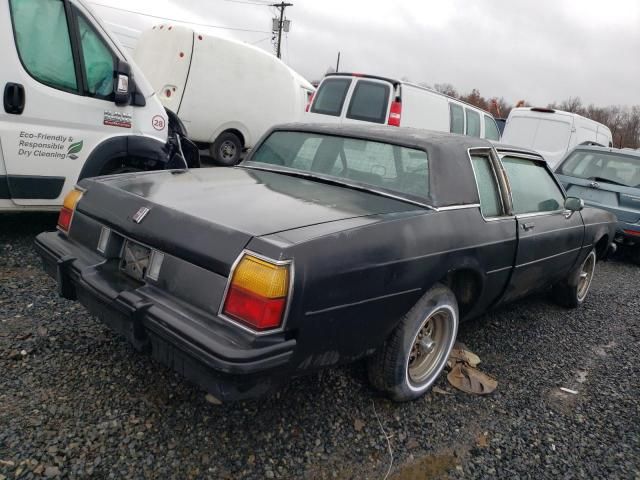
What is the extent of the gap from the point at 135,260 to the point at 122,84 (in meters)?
2.48

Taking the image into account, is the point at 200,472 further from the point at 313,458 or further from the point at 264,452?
the point at 313,458

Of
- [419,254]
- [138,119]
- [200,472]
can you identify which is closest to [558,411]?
[419,254]

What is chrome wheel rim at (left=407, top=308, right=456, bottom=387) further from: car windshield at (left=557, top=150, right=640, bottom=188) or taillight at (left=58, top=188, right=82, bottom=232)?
car windshield at (left=557, top=150, right=640, bottom=188)

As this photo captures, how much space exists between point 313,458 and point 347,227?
3.42 feet

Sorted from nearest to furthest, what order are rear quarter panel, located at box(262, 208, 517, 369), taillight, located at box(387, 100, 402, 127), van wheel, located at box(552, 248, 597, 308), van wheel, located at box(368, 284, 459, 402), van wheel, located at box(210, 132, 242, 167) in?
rear quarter panel, located at box(262, 208, 517, 369) → van wheel, located at box(368, 284, 459, 402) → van wheel, located at box(552, 248, 597, 308) → taillight, located at box(387, 100, 402, 127) → van wheel, located at box(210, 132, 242, 167)

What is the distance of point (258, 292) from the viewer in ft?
6.06

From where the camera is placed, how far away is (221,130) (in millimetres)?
8844

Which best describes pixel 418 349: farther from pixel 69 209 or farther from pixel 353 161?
pixel 69 209

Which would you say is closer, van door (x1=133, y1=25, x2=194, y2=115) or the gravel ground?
the gravel ground

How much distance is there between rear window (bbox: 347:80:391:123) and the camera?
7.62m

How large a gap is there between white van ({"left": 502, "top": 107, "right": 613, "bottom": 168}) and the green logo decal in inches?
339

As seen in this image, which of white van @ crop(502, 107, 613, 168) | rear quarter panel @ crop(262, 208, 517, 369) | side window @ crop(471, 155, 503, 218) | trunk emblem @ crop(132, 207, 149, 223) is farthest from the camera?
white van @ crop(502, 107, 613, 168)

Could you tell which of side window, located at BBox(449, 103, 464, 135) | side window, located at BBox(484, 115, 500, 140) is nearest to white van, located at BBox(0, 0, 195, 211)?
side window, located at BBox(449, 103, 464, 135)

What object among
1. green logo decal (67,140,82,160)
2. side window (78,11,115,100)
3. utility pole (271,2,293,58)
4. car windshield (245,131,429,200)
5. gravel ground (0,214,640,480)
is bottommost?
gravel ground (0,214,640,480)
